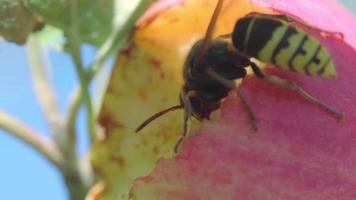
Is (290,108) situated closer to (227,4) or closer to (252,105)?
(252,105)

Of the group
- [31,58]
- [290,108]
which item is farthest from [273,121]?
[31,58]

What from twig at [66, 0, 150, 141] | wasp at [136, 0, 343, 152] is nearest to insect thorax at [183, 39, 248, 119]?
wasp at [136, 0, 343, 152]

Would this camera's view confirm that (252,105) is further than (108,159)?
No

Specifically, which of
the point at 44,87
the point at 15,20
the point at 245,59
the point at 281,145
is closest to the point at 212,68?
the point at 245,59

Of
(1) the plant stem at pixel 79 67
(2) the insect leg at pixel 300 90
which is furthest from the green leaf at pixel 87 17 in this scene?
(2) the insect leg at pixel 300 90

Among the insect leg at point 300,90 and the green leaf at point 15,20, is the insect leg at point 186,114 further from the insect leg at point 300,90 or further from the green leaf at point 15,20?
the green leaf at point 15,20

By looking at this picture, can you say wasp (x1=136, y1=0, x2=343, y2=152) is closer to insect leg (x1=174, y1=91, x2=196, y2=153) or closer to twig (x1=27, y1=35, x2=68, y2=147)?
insect leg (x1=174, y1=91, x2=196, y2=153)
